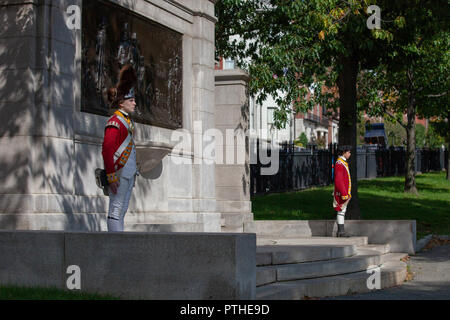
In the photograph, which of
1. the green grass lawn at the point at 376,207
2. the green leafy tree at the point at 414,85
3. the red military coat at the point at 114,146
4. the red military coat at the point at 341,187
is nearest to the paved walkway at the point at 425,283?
the red military coat at the point at 341,187

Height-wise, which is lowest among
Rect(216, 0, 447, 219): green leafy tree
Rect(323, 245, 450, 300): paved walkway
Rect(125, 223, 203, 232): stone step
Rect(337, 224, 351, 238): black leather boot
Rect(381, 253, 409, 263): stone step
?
Rect(323, 245, 450, 300): paved walkway

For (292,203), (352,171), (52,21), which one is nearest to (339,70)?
(352,171)

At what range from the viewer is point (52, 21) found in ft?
29.5

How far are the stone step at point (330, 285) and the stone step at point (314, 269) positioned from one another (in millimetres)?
83

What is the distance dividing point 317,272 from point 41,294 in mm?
3799

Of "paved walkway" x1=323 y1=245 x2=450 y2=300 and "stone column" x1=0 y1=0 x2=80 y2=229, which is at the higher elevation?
"stone column" x1=0 y1=0 x2=80 y2=229

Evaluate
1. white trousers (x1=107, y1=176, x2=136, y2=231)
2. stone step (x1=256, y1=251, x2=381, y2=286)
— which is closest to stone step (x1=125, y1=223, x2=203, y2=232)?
white trousers (x1=107, y1=176, x2=136, y2=231)

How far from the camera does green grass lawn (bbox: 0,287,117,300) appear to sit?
5.95 metres

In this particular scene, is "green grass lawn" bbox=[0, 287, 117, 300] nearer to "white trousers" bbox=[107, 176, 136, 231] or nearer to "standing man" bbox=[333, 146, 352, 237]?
"white trousers" bbox=[107, 176, 136, 231]

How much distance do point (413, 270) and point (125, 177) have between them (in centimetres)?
565

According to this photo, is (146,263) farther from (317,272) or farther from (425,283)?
(425,283)

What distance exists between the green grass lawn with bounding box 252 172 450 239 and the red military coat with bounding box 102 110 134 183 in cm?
938

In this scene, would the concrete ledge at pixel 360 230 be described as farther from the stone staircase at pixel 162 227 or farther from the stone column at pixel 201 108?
the stone staircase at pixel 162 227

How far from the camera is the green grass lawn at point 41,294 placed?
5.95 meters
